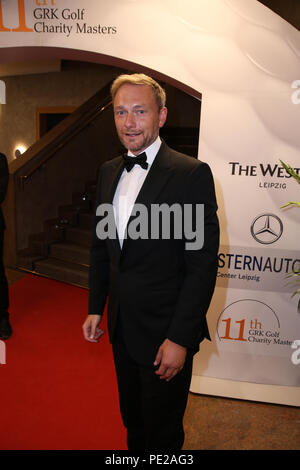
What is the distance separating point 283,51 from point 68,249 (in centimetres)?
382

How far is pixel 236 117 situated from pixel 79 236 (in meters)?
3.59

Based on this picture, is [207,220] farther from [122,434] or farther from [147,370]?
[122,434]

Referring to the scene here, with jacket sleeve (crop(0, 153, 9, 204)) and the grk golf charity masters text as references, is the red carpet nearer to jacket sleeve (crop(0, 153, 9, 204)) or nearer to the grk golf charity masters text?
jacket sleeve (crop(0, 153, 9, 204))

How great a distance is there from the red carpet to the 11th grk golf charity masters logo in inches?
98.6

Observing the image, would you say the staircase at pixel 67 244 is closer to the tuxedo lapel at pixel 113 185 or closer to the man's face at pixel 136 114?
the tuxedo lapel at pixel 113 185

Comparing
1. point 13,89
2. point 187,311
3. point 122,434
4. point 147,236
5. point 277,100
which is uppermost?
point 13,89

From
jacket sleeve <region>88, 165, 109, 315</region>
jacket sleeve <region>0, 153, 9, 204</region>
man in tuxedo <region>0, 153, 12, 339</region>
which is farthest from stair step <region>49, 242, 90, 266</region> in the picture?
jacket sleeve <region>88, 165, 109, 315</region>

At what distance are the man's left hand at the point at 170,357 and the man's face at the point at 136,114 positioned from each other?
2.61 feet

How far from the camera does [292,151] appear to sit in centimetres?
230

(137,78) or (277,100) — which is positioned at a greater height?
(277,100)

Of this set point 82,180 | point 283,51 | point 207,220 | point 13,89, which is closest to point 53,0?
point 283,51
